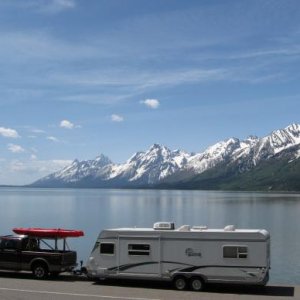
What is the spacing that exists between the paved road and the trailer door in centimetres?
77

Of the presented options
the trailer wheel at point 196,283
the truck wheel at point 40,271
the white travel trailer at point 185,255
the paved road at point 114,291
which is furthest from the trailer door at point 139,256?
the truck wheel at point 40,271

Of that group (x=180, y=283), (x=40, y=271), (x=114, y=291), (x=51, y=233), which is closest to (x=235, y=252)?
(x=180, y=283)

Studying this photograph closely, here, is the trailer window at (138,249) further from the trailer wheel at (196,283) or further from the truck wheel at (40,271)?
the truck wheel at (40,271)

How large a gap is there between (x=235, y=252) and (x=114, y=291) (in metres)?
5.84

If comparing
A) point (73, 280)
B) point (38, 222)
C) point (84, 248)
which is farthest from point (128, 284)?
point (38, 222)

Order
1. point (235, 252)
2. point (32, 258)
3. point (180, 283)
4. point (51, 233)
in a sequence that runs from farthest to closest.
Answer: point (51, 233)
point (32, 258)
point (180, 283)
point (235, 252)

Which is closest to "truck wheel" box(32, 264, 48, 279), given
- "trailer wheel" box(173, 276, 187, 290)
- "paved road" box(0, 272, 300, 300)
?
"paved road" box(0, 272, 300, 300)

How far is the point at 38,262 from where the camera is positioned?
2894 centimetres

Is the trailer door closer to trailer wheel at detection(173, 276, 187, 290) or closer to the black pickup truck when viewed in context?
trailer wheel at detection(173, 276, 187, 290)

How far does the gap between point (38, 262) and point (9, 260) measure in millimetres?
1661

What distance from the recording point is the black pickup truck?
28.8 m

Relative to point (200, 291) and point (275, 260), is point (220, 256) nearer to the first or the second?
point (200, 291)

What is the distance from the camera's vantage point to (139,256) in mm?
27016

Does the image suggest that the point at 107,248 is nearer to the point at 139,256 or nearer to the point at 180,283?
the point at 139,256
